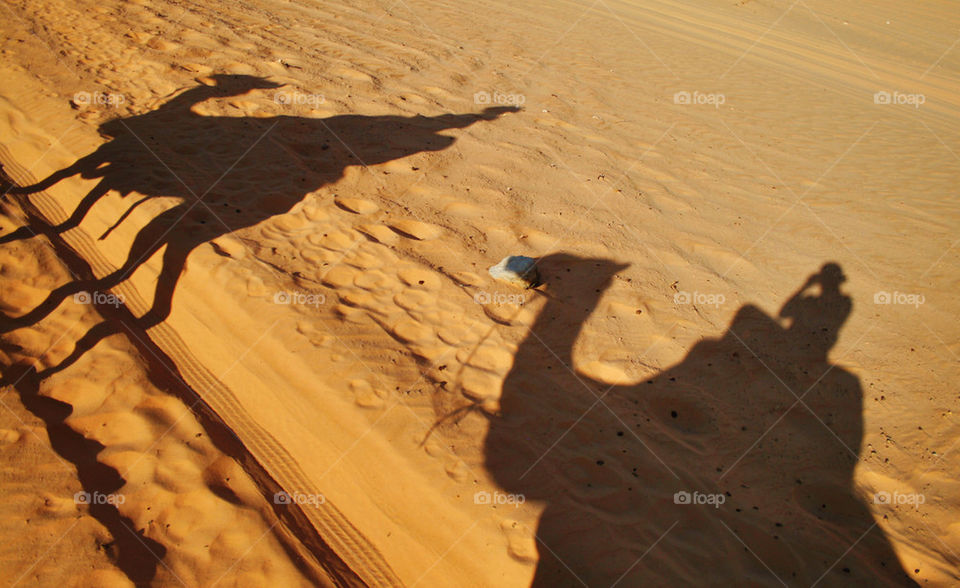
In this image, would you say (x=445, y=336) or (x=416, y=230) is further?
(x=416, y=230)

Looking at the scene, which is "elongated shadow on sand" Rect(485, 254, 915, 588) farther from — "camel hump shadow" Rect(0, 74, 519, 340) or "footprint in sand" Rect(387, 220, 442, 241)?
"camel hump shadow" Rect(0, 74, 519, 340)

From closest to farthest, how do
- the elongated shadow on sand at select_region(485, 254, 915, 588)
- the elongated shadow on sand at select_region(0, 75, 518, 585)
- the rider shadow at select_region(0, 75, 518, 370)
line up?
the elongated shadow on sand at select_region(485, 254, 915, 588) < the elongated shadow on sand at select_region(0, 75, 518, 585) < the rider shadow at select_region(0, 75, 518, 370)

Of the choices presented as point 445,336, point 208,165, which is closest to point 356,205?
point 208,165

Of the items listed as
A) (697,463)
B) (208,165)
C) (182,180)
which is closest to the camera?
(697,463)

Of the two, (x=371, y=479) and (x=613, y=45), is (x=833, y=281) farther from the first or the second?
(x=613, y=45)

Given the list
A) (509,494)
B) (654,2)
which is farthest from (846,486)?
(654,2)

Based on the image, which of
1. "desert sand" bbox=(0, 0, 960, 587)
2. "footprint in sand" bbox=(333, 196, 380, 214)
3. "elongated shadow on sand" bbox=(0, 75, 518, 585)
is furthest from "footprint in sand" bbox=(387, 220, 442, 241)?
"elongated shadow on sand" bbox=(0, 75, 518, 585)

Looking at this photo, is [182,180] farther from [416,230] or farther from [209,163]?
[416,230]
